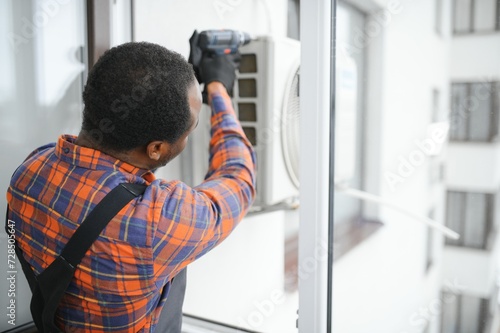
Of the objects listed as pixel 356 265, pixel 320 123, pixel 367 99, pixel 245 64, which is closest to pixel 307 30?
pixel 320 123

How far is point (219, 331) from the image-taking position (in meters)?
1.27

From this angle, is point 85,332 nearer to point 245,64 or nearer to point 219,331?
point 219,331

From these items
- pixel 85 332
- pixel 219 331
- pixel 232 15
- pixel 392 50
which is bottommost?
pixel 219 331

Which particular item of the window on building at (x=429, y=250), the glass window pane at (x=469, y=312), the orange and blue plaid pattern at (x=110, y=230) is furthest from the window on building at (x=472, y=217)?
the orange and blue plaid pattern at (x=110, y=230)

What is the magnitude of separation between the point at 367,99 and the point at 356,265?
1442 mm

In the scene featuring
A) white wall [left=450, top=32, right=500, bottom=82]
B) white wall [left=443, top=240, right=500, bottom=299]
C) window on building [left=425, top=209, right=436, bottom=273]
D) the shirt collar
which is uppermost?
white wall [left=450, top=32, right=500, bottom=82]

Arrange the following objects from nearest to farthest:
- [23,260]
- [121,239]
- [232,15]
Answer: [121,239] → [23,260] → [232,15]

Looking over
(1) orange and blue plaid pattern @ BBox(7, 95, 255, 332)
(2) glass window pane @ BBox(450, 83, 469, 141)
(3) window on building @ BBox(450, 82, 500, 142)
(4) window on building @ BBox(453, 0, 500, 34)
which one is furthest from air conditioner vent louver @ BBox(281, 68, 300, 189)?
(4) window on building @ BBox(453, 0, 500, 34)

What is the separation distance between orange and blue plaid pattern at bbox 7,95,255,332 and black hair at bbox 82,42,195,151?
5 centimetres

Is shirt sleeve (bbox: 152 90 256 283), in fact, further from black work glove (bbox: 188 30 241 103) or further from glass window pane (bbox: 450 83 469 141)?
glass window pane (bbox: 450 83 469 141)

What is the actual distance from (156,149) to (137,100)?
4.4 inches

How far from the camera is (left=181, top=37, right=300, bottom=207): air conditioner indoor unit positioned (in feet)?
4.25

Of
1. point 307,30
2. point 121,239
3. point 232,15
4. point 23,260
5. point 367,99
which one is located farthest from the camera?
point 367,99

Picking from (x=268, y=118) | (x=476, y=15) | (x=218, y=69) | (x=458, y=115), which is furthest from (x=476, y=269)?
(x=218, y=69)
